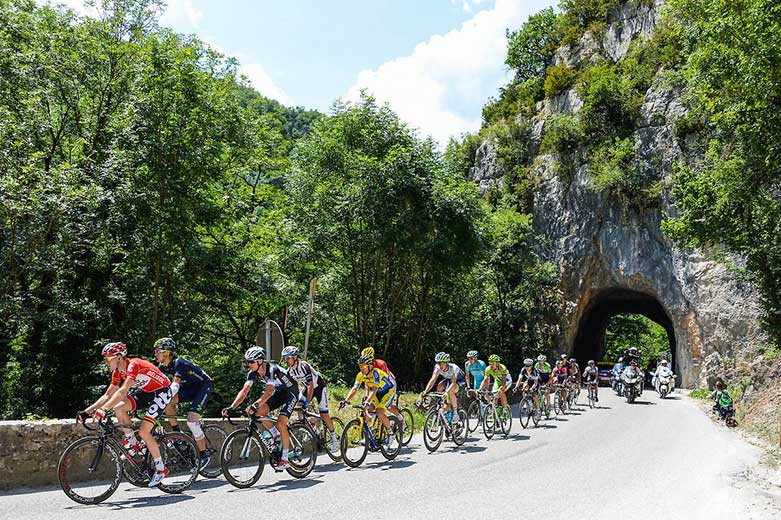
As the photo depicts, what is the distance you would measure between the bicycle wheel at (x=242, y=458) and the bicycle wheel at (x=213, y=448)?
557mm

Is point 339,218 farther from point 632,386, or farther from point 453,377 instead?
point 632,386

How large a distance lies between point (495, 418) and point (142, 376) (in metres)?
8.51

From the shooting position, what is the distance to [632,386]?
22.5m

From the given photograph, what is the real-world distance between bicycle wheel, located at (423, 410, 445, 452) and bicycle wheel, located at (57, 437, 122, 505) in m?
5.76

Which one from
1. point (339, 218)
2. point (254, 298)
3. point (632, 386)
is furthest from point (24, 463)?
point (632, 386)

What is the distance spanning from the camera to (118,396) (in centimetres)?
665

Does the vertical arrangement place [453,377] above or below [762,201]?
below

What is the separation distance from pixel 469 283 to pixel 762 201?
1478 cm

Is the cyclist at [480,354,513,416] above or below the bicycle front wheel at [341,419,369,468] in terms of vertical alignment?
above

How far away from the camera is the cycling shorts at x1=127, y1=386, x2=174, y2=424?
6.95m

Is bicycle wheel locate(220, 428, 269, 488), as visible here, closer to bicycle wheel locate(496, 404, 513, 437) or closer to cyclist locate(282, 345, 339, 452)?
cyclist locate(282, 345, 339, 452)

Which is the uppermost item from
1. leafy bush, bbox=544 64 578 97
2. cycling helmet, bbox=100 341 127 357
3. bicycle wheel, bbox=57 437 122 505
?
leafy bush, bbox=544 64 578 97

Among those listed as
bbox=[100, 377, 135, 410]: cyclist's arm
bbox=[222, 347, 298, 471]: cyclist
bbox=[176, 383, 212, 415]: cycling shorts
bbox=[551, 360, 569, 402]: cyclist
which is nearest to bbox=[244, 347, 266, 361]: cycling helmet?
bbox=[222, 347, 298, 471]: cyclist

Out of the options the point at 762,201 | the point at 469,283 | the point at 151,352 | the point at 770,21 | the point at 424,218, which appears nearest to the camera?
the point at 770,21
